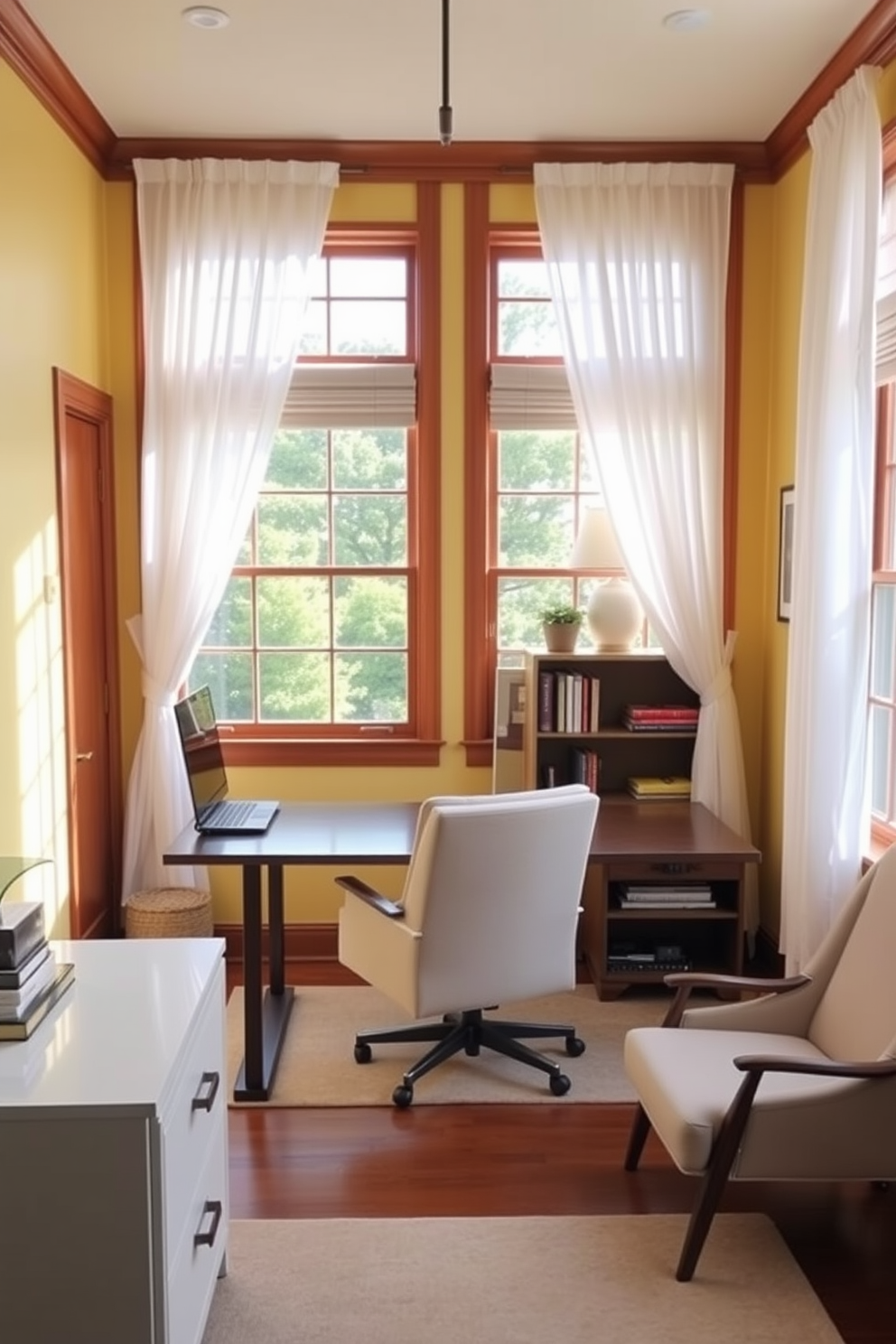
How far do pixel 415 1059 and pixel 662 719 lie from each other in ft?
5.47

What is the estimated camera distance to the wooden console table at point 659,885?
3861 millimetres

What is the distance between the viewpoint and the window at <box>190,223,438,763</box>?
15.4 feet

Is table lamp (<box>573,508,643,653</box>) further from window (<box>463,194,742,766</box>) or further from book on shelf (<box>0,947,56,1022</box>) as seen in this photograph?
book on shelf (<box>0,947,56,1022</box>)

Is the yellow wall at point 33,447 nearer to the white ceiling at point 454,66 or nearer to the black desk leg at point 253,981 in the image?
the white ceiling at point 454,66

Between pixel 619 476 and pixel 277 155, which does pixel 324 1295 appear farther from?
pixel 277 155

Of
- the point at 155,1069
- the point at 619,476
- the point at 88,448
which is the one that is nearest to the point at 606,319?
the point at 619,476

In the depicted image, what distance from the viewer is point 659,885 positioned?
409 cm

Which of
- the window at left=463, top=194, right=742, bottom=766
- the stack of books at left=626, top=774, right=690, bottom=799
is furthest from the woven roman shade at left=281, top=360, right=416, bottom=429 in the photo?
the stack of books at left=626, top=774, right=690, bottom=799

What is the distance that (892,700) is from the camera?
3.63 metres

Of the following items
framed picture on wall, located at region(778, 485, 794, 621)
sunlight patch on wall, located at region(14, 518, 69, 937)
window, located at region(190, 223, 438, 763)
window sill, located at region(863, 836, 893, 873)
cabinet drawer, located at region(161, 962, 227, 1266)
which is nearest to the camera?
cabinet drawer, located at region(161, 962, 227, 1266)

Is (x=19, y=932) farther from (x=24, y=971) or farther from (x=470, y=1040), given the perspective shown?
(x=470, y=1040)

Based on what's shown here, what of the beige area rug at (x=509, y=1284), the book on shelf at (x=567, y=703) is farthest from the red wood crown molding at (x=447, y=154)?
the beige area rug at (x=509, y=1284)

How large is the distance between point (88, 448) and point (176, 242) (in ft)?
2.90

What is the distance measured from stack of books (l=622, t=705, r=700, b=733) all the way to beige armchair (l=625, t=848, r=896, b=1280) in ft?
5.16
